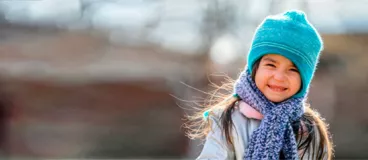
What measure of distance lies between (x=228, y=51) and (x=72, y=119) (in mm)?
3724

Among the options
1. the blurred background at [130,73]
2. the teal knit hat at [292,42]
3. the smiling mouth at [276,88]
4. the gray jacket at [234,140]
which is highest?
the blurred background at [130,73]

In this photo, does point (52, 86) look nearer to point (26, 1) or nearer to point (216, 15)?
point (26, 1)

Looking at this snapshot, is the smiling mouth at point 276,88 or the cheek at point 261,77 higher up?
the cheek at point 261,77

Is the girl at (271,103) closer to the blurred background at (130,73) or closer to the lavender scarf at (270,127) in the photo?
the lavender scarf at (270,127)

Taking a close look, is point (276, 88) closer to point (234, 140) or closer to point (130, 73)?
point (234, 140)

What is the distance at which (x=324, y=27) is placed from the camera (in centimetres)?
1812

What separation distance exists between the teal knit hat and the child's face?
0.03 m

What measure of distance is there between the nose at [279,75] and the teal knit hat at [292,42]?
55mm

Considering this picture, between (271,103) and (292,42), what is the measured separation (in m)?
0.22

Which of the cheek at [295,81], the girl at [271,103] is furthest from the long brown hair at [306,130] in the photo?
the cheek at [295,81]

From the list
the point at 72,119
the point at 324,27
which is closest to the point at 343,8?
the point at 324,27

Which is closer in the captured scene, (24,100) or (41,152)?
(41,152)

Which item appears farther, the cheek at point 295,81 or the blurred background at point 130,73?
the blurred background at point 130,73

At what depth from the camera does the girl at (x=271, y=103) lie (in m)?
2.84
